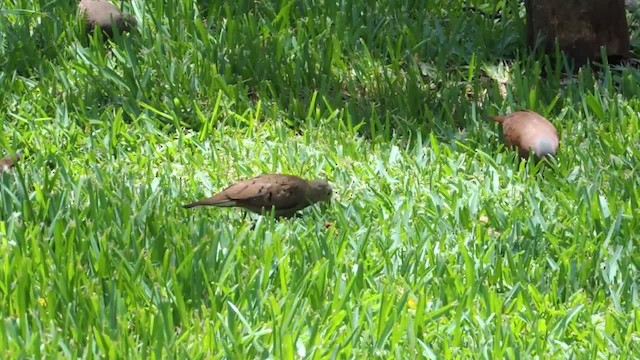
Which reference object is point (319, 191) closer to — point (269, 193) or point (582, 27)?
point (269, 193)

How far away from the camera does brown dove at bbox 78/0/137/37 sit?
6047 mm

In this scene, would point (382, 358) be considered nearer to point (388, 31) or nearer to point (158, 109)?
point (158, 109)

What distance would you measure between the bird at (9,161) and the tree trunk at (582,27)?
2.73 metres

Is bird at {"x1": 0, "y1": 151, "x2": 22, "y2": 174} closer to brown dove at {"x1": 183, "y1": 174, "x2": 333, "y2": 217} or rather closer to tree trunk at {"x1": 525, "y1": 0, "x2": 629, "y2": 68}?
brown dove at {"x1": 183, "y1": 174, "x2": 333, "y2": 217}

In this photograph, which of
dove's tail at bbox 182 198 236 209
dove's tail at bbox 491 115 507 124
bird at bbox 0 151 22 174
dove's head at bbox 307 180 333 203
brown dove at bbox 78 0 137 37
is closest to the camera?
dove's tail at bbox 182 198 236 209

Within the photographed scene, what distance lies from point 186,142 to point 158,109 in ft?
1.02

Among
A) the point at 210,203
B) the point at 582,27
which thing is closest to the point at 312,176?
the point at 210,203

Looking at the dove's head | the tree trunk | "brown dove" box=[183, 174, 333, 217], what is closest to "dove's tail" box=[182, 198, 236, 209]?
"brown dove" box=[183, 174, 333, 217]

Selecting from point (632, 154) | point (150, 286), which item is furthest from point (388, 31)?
point (150, 286)

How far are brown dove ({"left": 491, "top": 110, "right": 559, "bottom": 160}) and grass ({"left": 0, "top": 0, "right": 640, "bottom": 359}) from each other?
0.24 ft

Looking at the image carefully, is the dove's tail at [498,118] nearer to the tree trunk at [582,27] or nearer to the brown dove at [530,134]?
the brown dove at [530,134]

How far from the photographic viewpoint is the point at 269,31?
20.4 ft

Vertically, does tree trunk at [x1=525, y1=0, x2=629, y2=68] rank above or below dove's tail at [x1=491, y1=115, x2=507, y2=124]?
above

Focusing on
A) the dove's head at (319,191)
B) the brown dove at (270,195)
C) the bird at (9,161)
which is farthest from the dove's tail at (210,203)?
the bird at (9,161)
